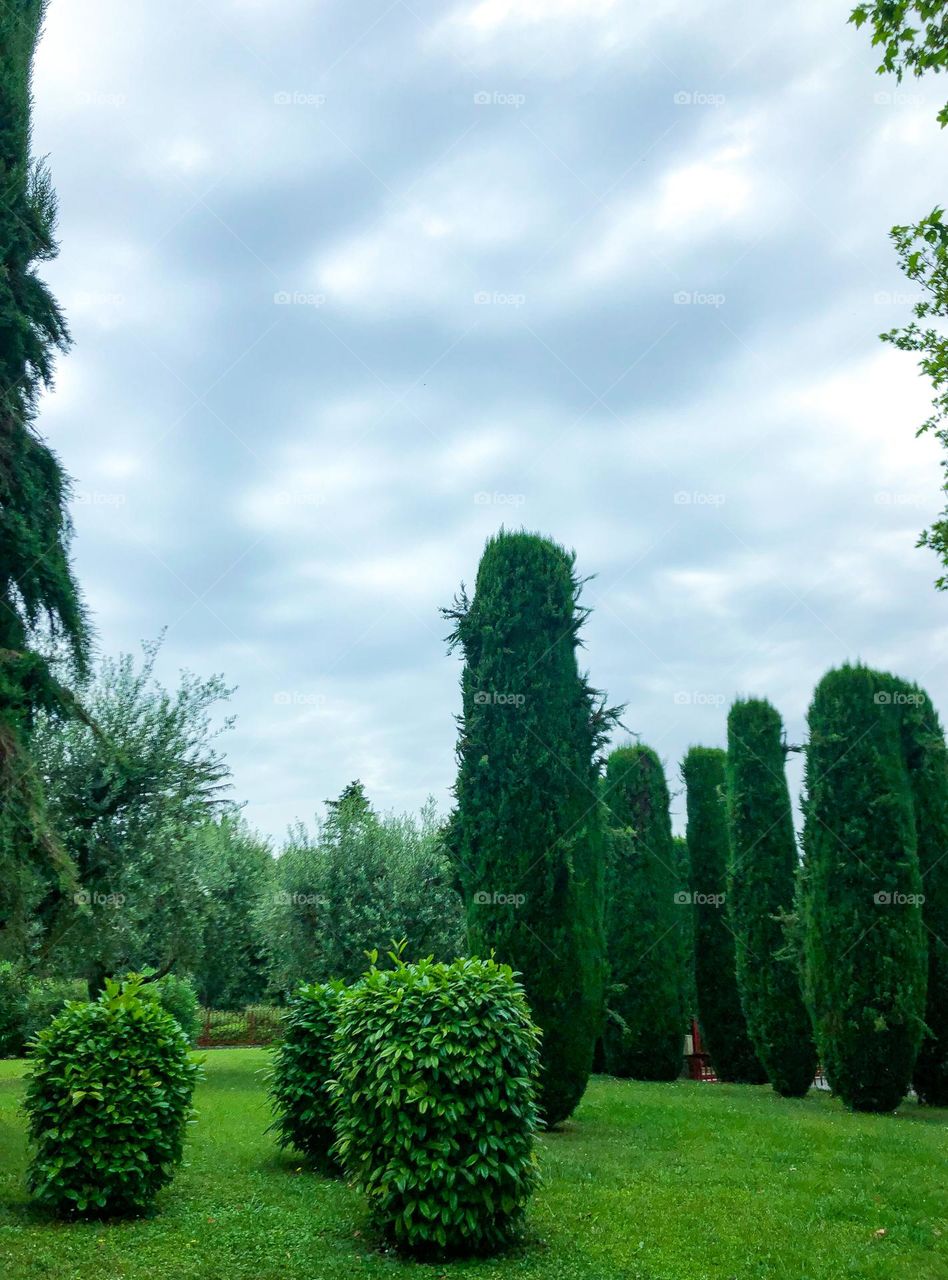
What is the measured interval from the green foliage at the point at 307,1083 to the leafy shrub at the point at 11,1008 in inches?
196

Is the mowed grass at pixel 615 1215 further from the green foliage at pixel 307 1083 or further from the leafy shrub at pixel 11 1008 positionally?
the leafy shrub at pixel 11 1008

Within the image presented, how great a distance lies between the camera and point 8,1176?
8289 mm

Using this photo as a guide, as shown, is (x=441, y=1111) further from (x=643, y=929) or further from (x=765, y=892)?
(x=643, y=929)

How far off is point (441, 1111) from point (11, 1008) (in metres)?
16.8

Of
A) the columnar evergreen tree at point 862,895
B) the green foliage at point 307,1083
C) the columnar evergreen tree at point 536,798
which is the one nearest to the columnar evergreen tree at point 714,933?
the columnar evergreen tree at point 862,895

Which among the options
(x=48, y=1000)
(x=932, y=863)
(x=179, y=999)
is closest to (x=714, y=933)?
(x=932, y=863)

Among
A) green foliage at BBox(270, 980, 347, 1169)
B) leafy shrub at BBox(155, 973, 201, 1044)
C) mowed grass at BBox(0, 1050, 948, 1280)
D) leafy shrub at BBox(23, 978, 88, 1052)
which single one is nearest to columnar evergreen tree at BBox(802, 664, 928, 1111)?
mowed grass at BBox(0, 1050, 948, 1280)

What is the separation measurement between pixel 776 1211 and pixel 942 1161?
3.13 meters

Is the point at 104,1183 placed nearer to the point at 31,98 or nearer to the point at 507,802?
the point at 507,802

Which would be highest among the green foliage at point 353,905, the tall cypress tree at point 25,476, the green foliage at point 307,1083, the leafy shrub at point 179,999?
the tall cypress tree at point 25,476

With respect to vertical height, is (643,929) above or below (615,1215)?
above

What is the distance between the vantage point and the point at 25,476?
916cm

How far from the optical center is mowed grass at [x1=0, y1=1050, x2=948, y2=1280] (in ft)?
19.7

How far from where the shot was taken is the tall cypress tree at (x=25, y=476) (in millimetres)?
8922
